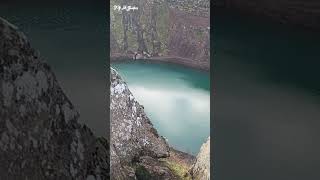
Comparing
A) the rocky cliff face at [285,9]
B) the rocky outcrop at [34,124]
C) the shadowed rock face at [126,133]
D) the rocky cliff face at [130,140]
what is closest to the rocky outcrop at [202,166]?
the rocky cliff face at [130,140]

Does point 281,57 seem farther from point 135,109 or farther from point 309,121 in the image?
point 135,109

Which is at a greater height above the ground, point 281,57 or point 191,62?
point 281,57

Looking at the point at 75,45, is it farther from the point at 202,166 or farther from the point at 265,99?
the point at 202,166

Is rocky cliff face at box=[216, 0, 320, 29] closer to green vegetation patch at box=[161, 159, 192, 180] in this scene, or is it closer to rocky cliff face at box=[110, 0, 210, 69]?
green vegetation patch at box=[161, 159, 192, 180]

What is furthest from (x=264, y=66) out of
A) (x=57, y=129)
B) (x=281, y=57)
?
(x=57, y=129)

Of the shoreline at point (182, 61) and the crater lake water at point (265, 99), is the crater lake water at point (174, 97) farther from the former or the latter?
the crater lake water at point (265, 99)

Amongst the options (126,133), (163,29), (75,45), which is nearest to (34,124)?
(75,45)
